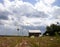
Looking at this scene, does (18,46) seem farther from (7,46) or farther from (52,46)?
(52,46)

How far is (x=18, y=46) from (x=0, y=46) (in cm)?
129

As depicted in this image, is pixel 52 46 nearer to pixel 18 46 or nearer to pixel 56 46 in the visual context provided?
pixel 56 46

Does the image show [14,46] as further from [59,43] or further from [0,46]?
[59,43]

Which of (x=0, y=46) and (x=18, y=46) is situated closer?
(x=18, y=46)

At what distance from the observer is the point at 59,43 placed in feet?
Result: 35.8

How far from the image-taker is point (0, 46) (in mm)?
11234

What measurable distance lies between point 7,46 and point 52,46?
2.51 m

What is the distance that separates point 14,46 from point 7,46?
17.4 inches

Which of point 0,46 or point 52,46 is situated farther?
point 0,46

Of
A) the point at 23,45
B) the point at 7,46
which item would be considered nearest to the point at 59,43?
the point at 23,45

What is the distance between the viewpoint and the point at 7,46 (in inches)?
424

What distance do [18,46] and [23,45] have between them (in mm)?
371

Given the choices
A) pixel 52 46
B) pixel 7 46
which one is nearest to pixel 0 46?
pixel 7 46

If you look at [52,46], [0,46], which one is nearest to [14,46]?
[0,46]
